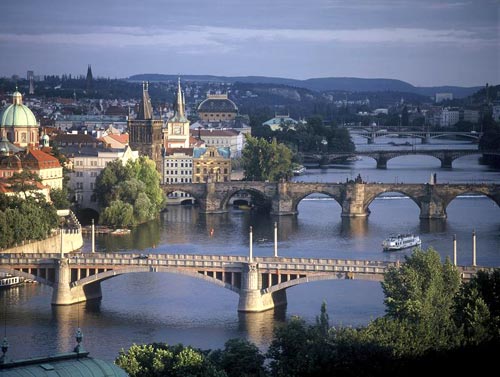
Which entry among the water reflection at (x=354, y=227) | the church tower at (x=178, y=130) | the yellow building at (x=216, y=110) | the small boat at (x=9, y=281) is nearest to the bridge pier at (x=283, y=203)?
the water reflection at (x=354, y=227)

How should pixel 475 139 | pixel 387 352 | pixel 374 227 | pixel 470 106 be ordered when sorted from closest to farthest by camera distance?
pixel 387 352
pixel 374 227
pixel 475 139
pixel 470 106

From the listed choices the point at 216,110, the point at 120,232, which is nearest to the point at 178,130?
the point at 120,232

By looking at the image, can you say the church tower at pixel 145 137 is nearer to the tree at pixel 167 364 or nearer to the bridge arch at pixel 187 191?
the bridge arch at pixel 187 191

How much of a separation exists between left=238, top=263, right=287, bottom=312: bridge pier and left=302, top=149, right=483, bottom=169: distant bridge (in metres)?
44.3

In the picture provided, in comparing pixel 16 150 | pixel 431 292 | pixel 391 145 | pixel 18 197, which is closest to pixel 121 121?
pixel 391 145

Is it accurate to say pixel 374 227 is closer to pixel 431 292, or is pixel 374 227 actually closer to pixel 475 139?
pixel 431 292

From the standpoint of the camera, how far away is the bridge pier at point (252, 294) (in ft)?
126

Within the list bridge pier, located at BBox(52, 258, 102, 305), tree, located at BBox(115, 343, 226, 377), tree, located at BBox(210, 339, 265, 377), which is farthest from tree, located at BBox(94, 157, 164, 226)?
tree, located at BBox(115, 343, 226, 377)

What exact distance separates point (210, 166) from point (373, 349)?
136 ft

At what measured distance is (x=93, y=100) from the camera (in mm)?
134125

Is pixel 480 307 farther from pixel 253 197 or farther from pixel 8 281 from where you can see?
pixel 253 197

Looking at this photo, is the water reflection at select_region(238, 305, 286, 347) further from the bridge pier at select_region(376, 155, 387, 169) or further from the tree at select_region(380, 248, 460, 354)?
the bridge pier at select_region(376, 155, 387, 169)

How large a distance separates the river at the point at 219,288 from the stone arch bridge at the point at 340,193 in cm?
54

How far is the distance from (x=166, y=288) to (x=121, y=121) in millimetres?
54751
